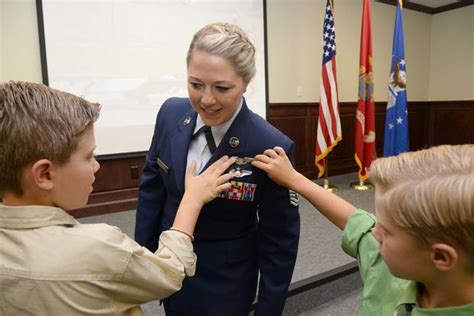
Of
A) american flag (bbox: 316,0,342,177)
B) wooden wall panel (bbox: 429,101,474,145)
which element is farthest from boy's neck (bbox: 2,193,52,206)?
wooden wall panel (bbox: 429,101,474,145)

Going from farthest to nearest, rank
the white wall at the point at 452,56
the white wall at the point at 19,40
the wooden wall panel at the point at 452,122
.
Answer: the wooden wall panel at the point at 452,122 < the white wall at the point at 452,56 < the white wall at the point at 19,40

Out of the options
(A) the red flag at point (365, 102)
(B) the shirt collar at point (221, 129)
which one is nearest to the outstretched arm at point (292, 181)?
(B) the shirt collar at point (221, 129)

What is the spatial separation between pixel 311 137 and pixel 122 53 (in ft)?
8.48

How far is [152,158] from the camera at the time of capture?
50.1 inches

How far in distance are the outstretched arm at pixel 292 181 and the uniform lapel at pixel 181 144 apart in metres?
0.22

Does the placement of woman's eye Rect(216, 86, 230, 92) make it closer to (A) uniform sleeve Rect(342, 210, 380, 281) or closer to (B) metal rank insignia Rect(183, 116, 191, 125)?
(B) metal rank insignia Rect(183, 116, 191, 125)

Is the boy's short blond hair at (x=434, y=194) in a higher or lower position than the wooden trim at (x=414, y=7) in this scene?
lower

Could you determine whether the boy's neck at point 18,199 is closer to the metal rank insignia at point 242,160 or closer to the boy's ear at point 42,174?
the boy's ear at point 42,174

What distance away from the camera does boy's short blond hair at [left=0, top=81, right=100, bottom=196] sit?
0.67 metres

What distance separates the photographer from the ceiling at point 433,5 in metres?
5.64

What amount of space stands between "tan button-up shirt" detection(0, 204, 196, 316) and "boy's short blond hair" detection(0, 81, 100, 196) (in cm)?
8

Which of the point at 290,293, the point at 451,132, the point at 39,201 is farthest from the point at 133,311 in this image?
the point at 451,132

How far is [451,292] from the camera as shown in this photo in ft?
2.05

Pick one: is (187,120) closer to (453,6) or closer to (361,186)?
(361,186)
